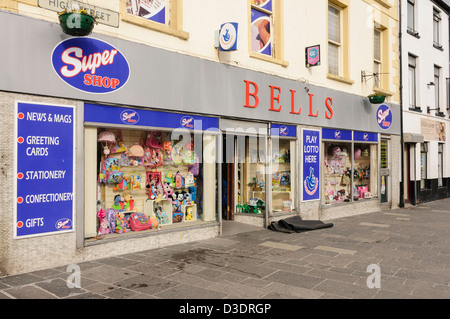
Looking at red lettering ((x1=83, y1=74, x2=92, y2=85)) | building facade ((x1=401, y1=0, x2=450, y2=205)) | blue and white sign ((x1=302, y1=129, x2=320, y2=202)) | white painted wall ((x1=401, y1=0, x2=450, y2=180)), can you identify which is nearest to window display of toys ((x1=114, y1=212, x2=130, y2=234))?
red lettering ((x1=83, y1=74, x2=92, y2=85))

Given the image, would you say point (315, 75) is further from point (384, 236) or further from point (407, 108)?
point (407, 108)

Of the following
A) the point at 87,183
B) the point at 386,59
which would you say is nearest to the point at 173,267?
the point at 87,183

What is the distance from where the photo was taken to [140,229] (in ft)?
22.8

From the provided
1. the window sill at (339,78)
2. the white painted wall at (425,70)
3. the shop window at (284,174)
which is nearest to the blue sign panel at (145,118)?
the shop window at (284,174)

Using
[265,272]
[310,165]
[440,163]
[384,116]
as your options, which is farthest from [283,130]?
[440,163]

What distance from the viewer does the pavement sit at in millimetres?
4582

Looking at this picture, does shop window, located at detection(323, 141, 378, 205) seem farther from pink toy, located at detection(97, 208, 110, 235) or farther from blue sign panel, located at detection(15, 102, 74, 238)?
blue sign panel, located at detection(15, 102, 74, 238)

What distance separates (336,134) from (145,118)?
6716 millimetres

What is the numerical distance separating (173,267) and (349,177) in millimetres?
8171

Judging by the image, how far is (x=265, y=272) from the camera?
5504 millimetres

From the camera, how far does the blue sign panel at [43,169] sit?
5.31m

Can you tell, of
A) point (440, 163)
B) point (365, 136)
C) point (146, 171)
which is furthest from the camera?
point (440, 163)

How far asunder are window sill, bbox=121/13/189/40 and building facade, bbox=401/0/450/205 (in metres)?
10.7

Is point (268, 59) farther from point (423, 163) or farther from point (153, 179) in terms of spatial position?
point (423, 163)
